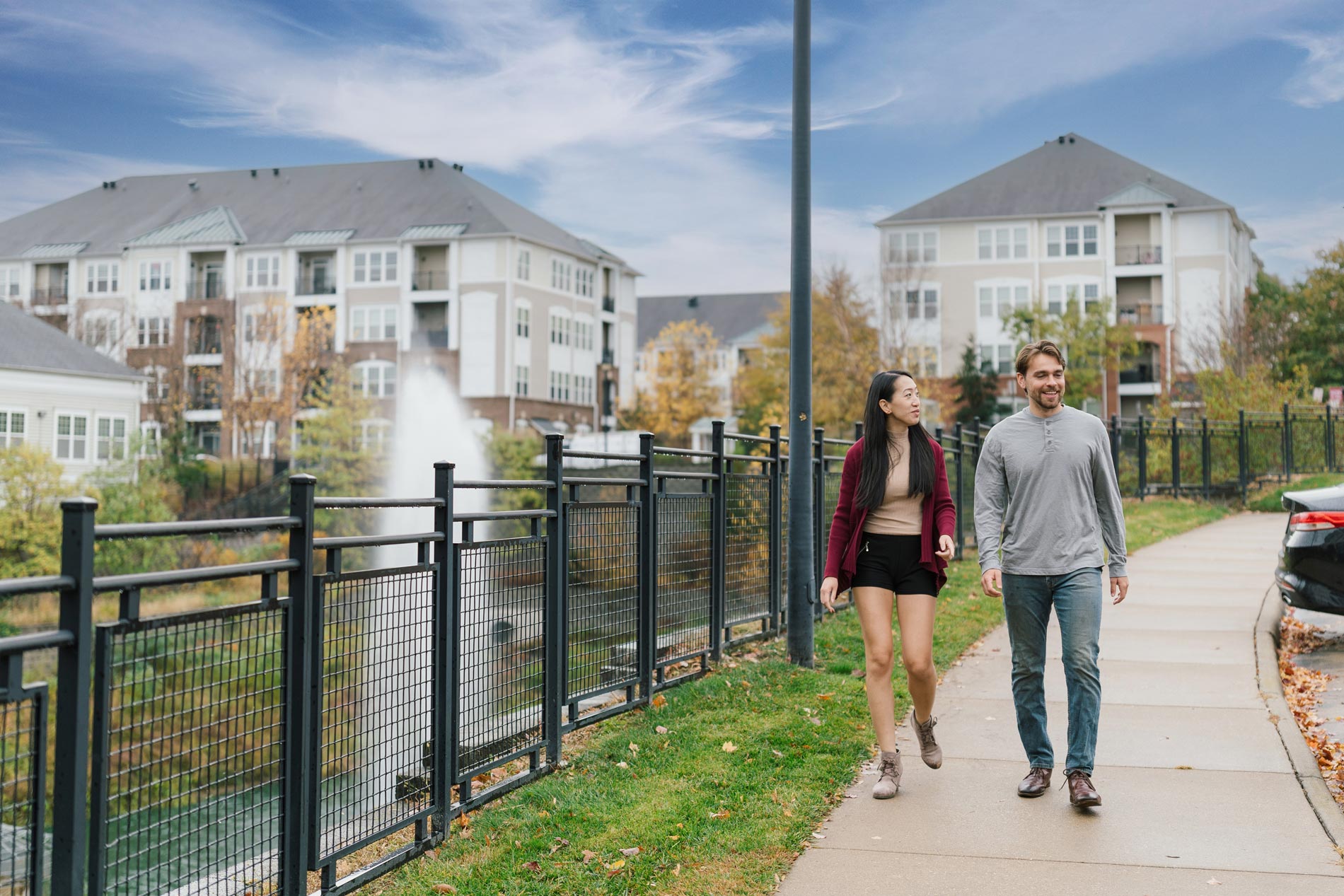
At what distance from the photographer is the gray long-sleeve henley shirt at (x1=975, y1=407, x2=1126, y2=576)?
20.2ft

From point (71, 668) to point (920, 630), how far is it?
13.1ft

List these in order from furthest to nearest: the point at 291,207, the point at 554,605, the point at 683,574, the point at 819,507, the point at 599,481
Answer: the point at 291,207
the point at 819,507
the point at 683,574
the point at 599,481
the point at 554,605

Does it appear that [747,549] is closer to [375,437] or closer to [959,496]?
[959,496]

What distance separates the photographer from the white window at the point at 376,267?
6888 centimetres

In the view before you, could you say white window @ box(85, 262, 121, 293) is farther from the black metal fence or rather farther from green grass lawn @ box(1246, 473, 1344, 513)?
the black metal fence

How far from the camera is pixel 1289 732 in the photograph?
25.3 feet

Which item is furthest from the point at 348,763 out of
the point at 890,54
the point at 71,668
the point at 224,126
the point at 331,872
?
the point at 224,126

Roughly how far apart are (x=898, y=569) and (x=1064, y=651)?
876 mm

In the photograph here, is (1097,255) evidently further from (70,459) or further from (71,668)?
(71,668)

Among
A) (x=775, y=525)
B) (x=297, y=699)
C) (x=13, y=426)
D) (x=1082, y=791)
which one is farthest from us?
(x=13, y=426)

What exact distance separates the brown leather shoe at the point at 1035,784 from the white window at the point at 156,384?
59847 millimetres

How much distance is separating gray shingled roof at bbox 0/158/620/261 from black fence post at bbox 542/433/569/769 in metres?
60.5

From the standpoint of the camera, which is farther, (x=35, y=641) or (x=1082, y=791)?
(x=1082, y=791)

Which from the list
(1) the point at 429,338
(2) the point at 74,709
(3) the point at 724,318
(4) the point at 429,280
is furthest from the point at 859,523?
(3) the point at 724,318
